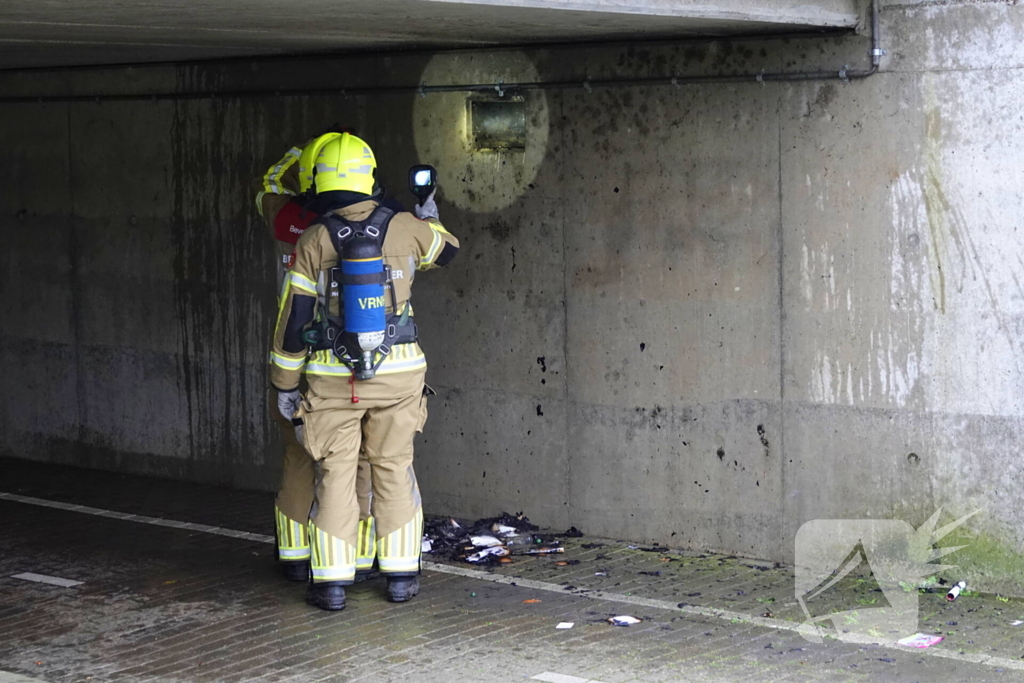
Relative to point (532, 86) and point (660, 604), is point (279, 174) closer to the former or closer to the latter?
point (532, 86)

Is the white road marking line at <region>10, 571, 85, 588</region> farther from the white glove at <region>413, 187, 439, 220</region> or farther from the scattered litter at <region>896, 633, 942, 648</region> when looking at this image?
the scattered litter at <region>896, 633, 942, 648</region>

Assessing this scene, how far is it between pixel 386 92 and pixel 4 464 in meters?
4.70

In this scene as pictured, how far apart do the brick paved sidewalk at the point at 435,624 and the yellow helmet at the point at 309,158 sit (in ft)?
6.99

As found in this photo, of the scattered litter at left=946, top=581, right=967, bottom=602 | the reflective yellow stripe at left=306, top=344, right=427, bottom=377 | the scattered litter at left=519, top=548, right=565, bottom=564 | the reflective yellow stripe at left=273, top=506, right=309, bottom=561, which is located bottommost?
the scattered litter at left=946, top=581, right=967, bottom=602

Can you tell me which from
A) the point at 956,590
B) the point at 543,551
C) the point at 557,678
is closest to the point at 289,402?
the point at 543,551

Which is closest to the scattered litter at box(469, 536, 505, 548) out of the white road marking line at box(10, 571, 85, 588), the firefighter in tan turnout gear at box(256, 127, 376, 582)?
the firefighter in tan turnout gear at box(256, 127, 376, 582)

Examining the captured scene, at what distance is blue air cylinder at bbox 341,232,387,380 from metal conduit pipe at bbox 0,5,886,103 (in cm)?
201

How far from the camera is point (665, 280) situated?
7.96 meters

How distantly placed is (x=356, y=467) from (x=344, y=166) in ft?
4.91

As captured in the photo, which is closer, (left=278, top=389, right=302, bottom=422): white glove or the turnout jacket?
the turnout jacket

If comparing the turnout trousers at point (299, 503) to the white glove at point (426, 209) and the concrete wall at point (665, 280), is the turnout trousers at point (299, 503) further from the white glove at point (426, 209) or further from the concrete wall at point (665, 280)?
the concrete wall at point (665, 280)

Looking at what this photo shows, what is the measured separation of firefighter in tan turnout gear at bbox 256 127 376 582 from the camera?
737 cm

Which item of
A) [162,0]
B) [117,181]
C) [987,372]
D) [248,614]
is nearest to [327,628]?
[248,614]

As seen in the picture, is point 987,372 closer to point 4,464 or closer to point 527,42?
point 527,42
